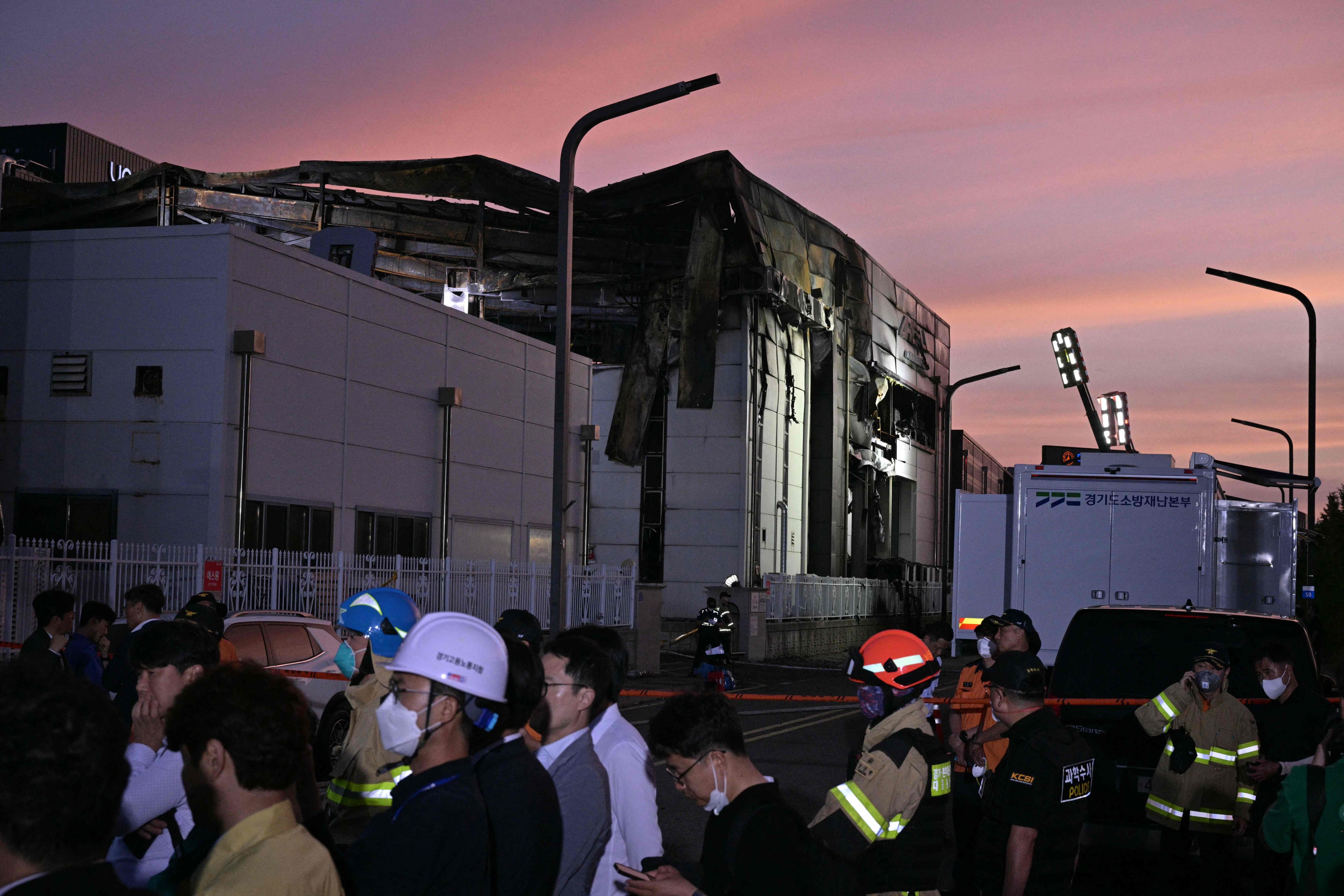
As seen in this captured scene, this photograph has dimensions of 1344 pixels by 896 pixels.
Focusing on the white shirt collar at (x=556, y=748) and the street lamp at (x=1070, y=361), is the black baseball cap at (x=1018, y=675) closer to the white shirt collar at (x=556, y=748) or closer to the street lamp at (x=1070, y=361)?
the white shirt collar at (x=556, y=748)

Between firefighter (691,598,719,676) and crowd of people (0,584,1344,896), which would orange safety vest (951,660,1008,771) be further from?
firefighter (691,598,719,676)

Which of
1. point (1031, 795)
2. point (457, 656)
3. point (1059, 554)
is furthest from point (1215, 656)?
point (1059, 554)

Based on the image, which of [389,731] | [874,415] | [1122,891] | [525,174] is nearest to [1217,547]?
[1122,891]

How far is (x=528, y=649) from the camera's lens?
12.9ft

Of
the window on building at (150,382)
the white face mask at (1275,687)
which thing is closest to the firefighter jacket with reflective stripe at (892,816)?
the white face mask at (1275,687)

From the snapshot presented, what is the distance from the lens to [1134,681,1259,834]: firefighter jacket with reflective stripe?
8.17m

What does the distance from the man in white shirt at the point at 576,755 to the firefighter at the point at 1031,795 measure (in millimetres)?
1701

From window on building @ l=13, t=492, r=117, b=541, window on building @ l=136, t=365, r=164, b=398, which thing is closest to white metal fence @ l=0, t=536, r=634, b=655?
window on building @ l=13, t=492, r=117, b=541

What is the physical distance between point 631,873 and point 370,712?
5.68 feet

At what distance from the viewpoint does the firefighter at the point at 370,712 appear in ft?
16.3

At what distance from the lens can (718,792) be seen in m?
3.96

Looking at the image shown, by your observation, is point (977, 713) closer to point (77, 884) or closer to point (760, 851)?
point (760, 851)

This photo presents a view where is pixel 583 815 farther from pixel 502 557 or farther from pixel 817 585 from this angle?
pixel 817 585

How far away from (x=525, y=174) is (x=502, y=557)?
1094 centimetres
